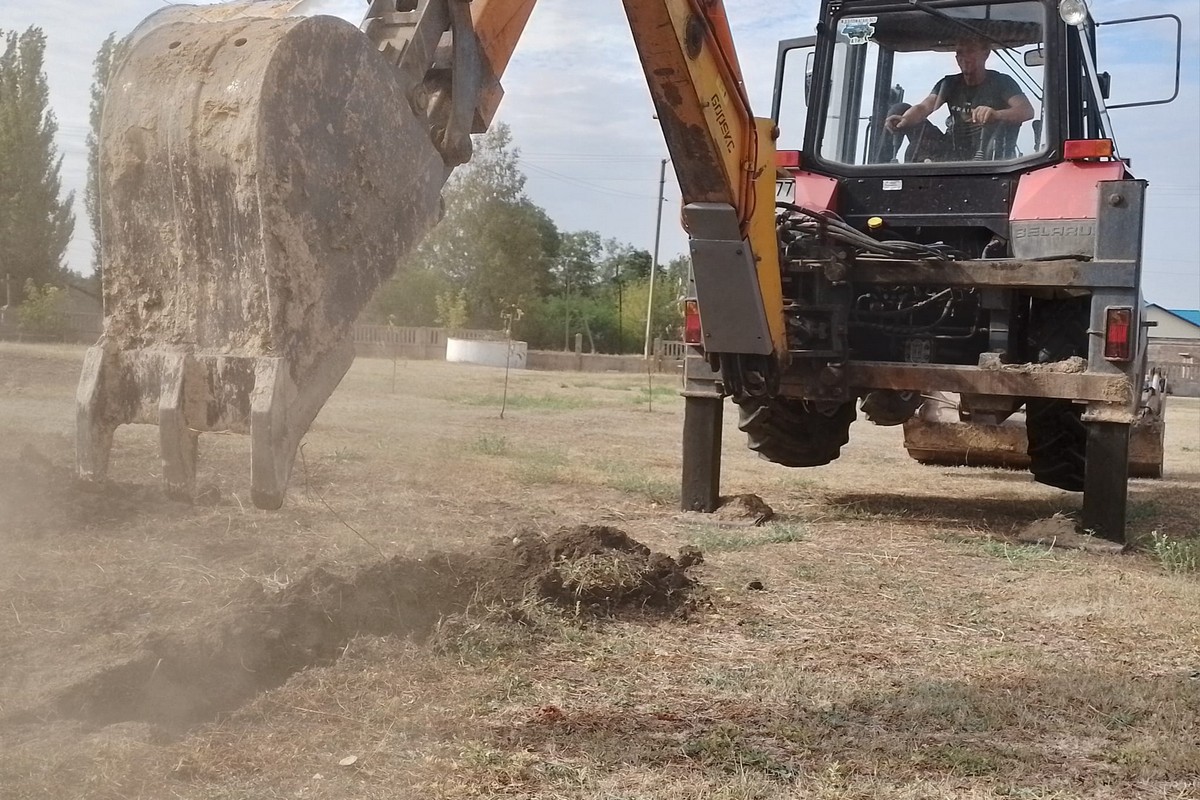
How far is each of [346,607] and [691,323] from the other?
340 centimetres

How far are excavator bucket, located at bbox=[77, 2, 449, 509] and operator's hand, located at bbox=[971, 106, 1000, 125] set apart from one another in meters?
4.37

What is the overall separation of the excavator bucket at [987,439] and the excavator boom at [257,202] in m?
6.83

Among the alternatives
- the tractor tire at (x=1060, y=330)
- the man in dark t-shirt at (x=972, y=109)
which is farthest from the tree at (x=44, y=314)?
the tractor tire at (x=1060, y=330)

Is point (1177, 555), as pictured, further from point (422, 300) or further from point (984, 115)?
point (422, 300)

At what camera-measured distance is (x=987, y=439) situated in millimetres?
9828

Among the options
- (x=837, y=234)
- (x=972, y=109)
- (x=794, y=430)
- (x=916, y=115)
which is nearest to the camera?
(x=837, y=234)

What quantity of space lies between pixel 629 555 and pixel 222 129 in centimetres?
242

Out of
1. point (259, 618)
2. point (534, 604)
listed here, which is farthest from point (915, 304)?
point (259, 618)

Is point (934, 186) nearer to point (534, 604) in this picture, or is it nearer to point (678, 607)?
point (678, 607)

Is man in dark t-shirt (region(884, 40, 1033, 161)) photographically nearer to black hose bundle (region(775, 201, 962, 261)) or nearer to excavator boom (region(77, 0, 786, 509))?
black hose bundle (region(775, 201, 962, 261))

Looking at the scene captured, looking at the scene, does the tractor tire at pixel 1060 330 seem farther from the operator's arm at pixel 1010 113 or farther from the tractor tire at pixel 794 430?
the tractor tire at pixel 794 430

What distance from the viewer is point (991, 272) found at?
20.6 feet

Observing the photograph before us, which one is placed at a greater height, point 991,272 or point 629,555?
point 991,272

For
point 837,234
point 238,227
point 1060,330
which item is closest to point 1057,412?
point 1060,330
